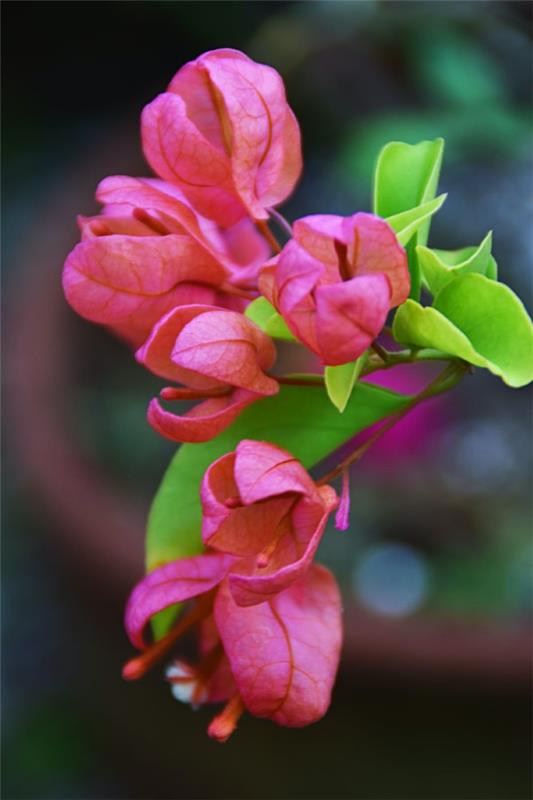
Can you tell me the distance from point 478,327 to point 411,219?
2.0 inches

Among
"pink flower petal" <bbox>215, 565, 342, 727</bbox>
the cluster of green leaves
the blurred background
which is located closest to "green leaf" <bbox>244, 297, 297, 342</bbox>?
the cluster of green leaves

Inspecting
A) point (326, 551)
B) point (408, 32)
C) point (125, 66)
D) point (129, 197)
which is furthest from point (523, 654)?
point (125, 66)

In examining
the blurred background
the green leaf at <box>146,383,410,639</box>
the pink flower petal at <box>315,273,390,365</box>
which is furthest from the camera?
the blurred background

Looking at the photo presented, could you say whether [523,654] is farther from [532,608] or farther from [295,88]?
[295,88]

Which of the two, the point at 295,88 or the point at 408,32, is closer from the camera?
the point at 408,32

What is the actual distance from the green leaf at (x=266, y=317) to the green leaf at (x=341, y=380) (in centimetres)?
3

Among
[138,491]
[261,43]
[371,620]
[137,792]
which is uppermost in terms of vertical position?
[261,43]

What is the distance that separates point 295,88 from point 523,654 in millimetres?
A: 912

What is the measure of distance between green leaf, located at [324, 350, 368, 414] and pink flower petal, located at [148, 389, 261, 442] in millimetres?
40

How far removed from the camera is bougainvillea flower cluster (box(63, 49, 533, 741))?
373mm

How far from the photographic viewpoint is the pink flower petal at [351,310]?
14.0 inches

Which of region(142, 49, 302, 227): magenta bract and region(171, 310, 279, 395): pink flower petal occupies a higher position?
region(142, 49, 302, 227): magenta bract

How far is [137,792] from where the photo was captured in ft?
5.00

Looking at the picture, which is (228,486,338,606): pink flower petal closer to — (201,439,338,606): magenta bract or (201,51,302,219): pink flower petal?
(201,439,338,606): magenta bract
